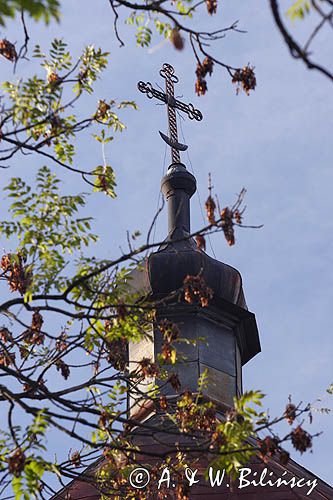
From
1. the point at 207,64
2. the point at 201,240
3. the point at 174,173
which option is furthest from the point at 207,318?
the point at 207,64

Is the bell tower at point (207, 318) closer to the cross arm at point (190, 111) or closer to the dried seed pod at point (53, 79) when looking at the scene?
the cross arm at point (190, 111)

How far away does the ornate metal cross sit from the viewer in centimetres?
2128

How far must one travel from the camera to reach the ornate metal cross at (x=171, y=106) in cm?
2128

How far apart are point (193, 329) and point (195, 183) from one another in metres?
3.13

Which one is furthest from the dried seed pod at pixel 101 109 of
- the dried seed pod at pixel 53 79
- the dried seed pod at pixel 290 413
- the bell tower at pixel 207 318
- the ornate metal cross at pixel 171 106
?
the ornate metal cross at pixel 171 106

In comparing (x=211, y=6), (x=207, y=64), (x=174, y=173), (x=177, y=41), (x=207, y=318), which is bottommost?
(x=177, y=41)

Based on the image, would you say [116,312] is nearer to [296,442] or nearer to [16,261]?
[16,261]

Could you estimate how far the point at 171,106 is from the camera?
2170 centimetres

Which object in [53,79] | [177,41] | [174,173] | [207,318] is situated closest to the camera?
[177,41]

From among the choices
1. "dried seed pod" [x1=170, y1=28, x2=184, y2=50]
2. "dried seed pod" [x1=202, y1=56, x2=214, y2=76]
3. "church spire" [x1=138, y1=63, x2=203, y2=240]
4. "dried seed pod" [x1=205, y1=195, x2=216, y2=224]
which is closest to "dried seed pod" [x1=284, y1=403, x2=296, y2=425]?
"dried seed pod" [x1=205, y1=195, x2=216, y2=224]

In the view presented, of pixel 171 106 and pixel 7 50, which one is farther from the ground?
pixel 171 106

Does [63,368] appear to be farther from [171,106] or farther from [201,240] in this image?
[171,106]

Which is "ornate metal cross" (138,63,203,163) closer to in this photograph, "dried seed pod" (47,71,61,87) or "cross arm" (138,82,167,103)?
"cross arm" (138,82,167,103)

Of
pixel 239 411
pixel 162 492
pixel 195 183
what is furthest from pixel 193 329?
pixel 239 411
